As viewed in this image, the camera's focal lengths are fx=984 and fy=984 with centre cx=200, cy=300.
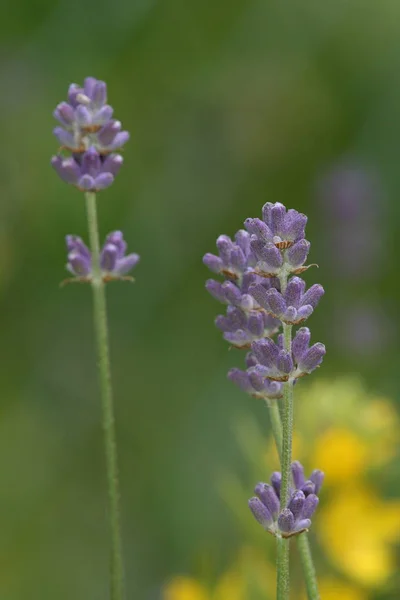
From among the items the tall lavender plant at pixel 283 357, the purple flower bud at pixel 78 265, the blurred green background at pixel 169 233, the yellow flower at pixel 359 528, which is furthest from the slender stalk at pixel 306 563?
the blurred green background at pixel 169 233

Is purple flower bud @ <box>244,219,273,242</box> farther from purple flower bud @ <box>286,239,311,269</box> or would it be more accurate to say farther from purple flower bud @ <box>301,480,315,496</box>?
purple flower bud @ <box>301,480,315,496</box>

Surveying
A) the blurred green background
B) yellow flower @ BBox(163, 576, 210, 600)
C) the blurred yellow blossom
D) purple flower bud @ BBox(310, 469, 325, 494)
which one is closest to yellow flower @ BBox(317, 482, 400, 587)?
the blurred yellow blossom

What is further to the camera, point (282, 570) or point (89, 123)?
point (89, 123)

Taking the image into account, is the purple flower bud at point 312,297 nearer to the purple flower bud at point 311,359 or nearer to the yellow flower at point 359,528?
the purple flower bud at point 311,359

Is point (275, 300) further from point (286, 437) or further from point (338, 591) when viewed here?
point (338, 591)

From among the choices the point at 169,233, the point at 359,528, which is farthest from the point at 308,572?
the point at 169,233

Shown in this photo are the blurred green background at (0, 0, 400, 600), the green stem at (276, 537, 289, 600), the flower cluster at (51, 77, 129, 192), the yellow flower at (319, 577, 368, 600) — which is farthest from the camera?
the blurred green background at (0, 0, 400, 600)

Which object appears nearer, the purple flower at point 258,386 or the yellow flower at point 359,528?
the purple flower at point 258,386

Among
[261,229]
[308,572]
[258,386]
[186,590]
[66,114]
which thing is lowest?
[186,590]
